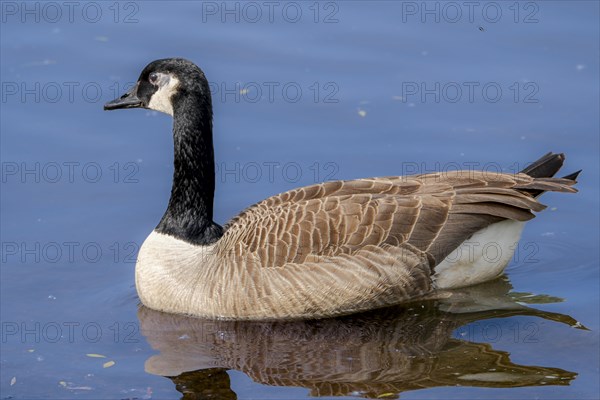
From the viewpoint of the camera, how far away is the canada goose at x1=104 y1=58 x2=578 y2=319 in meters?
11.5

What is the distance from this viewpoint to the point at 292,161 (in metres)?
14.2

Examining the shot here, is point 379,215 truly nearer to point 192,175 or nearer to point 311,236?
point 311,236

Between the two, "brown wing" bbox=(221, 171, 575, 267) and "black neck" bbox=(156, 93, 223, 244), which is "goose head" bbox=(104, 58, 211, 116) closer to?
"black neck" bbox=(156, 93, 223, 244)

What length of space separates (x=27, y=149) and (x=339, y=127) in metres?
A: 4.00

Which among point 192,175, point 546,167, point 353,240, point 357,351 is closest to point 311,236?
point 353,240

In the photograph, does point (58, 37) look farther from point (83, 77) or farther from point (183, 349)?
point (183, 349)

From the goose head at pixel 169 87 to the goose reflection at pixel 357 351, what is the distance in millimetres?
2186

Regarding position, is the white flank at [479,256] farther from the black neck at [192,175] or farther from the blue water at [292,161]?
the black neck at [192,175]

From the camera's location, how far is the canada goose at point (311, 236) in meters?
11.5

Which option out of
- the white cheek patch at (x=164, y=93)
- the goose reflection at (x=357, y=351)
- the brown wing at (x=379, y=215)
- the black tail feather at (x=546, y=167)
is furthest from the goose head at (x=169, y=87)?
the black tail feather at (x=546, y=167)

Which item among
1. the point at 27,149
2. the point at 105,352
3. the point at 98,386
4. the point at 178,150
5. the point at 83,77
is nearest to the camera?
the point at 98,386

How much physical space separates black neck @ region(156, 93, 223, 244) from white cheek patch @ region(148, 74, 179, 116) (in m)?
0.11

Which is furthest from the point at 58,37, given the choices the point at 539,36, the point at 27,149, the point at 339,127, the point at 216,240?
the point at 539,36

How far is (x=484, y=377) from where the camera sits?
1059cm
